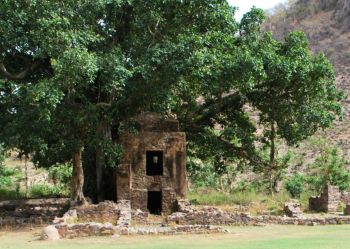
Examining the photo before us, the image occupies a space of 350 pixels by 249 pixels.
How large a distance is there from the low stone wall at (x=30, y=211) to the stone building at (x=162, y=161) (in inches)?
122

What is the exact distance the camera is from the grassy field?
1435cm

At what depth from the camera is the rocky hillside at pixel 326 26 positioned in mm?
62275

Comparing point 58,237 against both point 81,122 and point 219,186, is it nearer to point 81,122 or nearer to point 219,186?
point 81,122

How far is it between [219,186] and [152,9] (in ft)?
78.4

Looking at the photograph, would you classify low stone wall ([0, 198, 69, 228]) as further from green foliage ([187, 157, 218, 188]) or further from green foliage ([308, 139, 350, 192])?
green foliage ([308, 139, 350, 192])

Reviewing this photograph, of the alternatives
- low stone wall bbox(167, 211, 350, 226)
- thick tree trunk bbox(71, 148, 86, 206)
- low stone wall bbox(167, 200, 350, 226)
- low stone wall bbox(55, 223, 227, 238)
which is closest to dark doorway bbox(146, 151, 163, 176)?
thick tree trunk bbox(71, 148, 86, 206)

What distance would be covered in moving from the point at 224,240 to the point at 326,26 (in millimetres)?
57042

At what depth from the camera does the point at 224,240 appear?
53.7 ft

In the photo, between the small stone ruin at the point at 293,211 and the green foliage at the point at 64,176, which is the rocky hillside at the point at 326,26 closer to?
the green foliage at the point at 64,176

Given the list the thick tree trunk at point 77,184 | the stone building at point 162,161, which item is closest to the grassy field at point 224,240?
the thick tree trunk at point 77,184

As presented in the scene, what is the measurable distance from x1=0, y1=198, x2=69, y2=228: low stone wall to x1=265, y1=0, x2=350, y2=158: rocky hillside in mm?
32151

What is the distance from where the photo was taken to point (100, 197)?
25781 mm

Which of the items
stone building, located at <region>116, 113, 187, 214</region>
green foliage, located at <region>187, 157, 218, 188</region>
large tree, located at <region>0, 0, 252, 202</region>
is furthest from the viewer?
green foliage, located at <region>187, 157, 218, 188</region>

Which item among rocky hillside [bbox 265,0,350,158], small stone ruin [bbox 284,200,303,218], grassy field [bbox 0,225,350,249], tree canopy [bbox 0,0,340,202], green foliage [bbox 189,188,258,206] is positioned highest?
rocky hillside [bbox 265,0,350,158]
